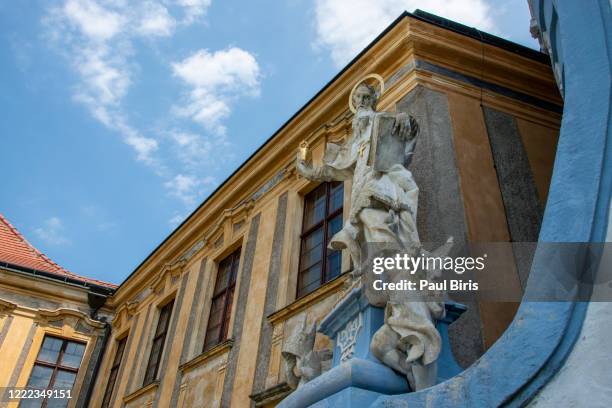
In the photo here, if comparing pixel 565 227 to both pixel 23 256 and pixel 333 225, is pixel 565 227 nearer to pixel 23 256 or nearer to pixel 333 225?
pixel 333 225

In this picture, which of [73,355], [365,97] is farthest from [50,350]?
[365,97]

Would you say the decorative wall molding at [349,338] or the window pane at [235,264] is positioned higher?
the window pane at [235,264]

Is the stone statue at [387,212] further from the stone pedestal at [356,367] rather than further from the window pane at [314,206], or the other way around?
the window pane at [314,206]

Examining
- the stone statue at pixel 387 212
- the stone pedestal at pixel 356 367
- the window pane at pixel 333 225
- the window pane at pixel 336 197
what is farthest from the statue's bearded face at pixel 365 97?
the window pane at pixel 336 197

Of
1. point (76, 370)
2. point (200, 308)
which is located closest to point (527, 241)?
point (200, 308)

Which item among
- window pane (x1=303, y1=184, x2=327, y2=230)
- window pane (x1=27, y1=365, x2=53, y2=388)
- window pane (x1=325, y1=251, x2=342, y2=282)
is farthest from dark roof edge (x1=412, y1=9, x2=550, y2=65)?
window pane (x1=27, y1=365, x2=53, y2=388)

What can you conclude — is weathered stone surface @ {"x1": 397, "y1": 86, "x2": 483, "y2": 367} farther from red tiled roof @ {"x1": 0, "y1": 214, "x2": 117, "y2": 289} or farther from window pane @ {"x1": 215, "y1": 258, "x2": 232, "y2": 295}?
red tiled roof @ {"x1": 0, "y1": 214, "x2": 117, "y2": 289}

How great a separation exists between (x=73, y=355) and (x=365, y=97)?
12314 millimetres

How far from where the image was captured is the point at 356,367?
3287 millimetres

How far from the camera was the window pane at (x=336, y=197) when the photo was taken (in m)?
8.23

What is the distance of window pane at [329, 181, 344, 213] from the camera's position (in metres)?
8.23

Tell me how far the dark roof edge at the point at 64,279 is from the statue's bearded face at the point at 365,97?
12.3 m

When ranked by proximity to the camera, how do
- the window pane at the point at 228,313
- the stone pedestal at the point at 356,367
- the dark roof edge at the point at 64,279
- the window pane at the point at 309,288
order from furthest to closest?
1. the dark roof edge at the point at 64,279
2. the window pane at the point at 228,313
3. the window pane at the point at 309,288
4. the stone pedestal at the point at 356,367

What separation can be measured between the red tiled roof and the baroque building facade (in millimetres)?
4294
